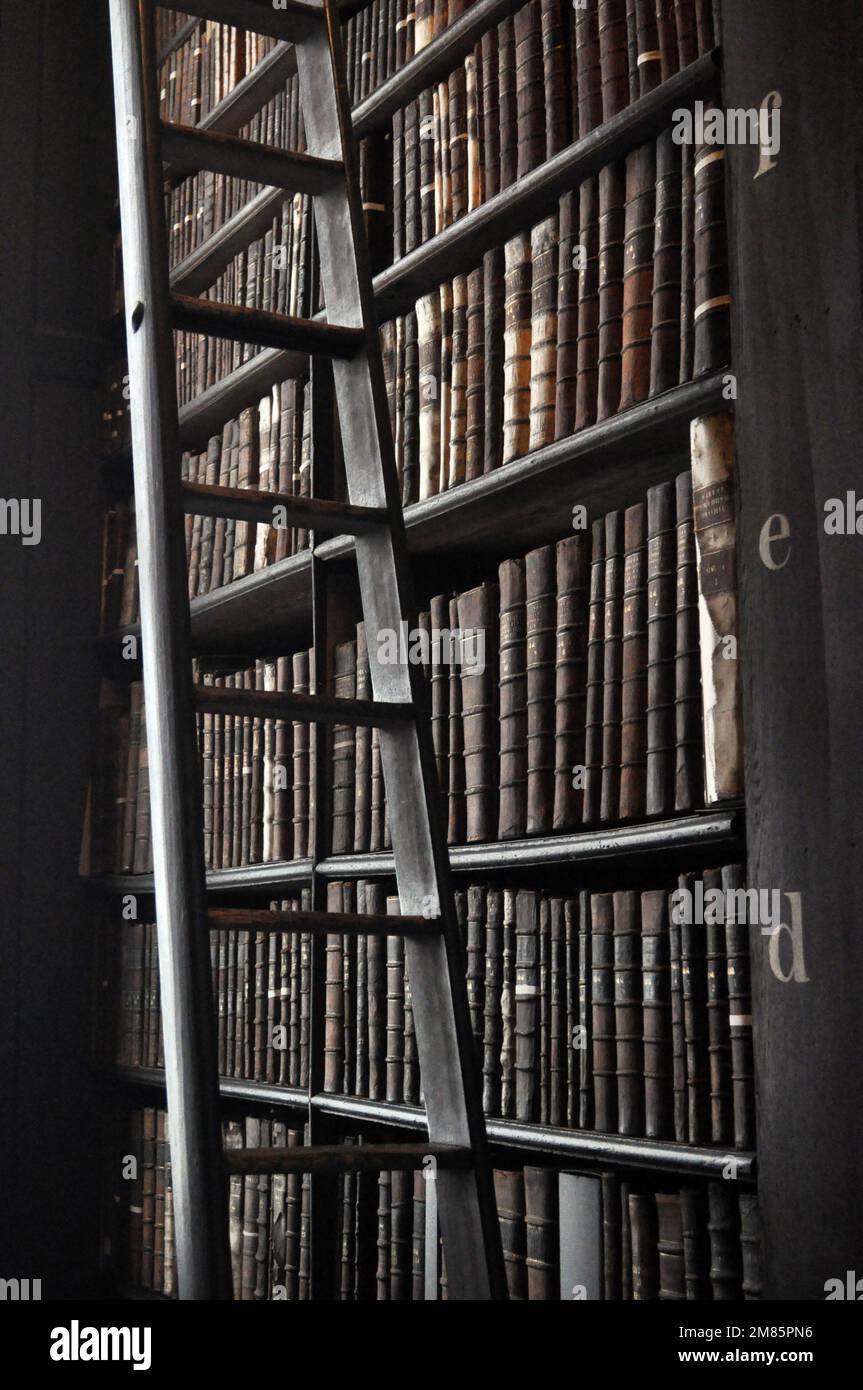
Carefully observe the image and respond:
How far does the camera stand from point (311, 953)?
2357 millimetres

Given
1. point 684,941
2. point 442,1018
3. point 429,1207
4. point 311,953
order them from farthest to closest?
point 311,953
point 429,1207
point 684,941
point 442,1018

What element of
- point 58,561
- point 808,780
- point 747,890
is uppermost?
point 58,561

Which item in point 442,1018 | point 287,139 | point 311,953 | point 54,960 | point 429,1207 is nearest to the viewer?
point 442,1018

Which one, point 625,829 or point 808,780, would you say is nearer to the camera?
point 808,780

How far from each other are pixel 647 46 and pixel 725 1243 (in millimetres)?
1346

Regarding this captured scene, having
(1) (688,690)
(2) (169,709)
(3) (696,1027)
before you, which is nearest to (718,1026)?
(3) (696,1027)

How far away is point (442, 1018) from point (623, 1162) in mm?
354

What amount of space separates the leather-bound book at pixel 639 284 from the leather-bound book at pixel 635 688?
15 centimetres

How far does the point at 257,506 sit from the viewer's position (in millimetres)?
1441

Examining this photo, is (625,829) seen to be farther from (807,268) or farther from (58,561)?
(58,561)

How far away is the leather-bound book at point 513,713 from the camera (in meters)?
1.94

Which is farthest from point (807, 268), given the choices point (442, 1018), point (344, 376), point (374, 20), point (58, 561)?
point (58, 561)

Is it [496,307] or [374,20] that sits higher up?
[374,20]

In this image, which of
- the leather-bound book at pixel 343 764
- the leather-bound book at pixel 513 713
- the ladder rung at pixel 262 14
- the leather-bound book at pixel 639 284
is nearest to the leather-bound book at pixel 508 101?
the leather-bound book at pixel 639 284
